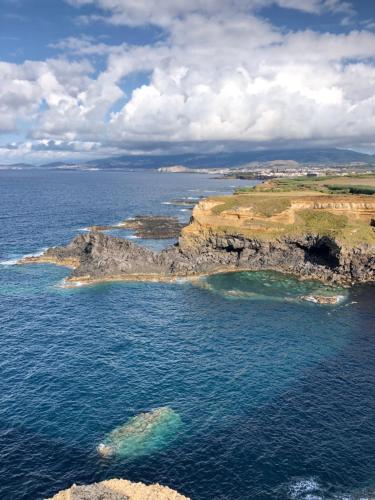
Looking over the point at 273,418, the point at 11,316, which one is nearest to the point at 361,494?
the point at 273,418

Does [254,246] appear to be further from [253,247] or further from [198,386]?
[198,386]

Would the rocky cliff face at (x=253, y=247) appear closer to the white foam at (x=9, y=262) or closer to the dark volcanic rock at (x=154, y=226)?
the white foam at (x=9, y=262)

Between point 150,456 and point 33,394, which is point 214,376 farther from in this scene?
point 33,394

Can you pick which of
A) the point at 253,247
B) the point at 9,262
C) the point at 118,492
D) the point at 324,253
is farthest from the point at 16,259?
the point at 118,492

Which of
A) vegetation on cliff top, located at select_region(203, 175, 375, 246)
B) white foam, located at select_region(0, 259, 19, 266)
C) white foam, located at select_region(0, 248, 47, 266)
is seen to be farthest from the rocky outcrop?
white foam, located at select_region(0, 248, 47, 266)

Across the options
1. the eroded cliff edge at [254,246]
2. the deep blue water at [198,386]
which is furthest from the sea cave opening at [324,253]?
the deep blue water at [198,386]

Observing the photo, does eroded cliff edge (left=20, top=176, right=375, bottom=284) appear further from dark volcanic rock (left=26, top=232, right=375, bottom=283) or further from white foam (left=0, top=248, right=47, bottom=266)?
white foam (left=0, top=248, right=47, bottom=266)
